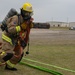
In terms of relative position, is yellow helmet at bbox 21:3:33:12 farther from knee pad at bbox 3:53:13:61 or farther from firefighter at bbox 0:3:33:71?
knee pad at bbox 3:53:13:61

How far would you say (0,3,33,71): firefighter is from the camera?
812 cm

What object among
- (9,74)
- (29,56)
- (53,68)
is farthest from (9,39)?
(29,56)

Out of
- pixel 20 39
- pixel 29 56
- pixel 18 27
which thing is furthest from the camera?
pixel 29 56

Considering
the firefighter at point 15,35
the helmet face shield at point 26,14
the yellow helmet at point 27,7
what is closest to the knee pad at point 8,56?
the firefighter at point 15,35

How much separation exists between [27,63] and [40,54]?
2.13 m

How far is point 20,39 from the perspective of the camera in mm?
8648

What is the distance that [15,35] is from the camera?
834 cm

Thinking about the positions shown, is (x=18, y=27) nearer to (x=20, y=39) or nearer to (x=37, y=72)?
(x=20, y=39)

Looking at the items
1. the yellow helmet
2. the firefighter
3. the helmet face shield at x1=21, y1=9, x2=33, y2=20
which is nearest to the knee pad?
the firefighter

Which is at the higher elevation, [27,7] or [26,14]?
[27,7]

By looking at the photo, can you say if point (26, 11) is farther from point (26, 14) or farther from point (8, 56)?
point (8, 56)

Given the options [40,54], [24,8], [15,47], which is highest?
[24,8]

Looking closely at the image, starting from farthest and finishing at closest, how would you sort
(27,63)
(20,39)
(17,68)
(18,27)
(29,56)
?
(29,56), (27,63), (17,68), (20,39), (18,27)

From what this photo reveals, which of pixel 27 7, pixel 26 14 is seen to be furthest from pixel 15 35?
pixel 27 7
